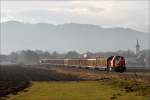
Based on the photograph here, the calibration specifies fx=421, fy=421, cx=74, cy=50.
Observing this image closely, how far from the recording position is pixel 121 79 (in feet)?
222

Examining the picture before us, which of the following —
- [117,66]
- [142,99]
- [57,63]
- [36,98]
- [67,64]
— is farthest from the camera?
[57,63]

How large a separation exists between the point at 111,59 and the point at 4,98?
47332 mm

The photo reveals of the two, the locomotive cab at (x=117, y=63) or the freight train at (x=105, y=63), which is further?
the freight train at (x=105, y=63)

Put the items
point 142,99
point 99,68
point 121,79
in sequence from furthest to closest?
point 99,68
point 121,79
point 142,99

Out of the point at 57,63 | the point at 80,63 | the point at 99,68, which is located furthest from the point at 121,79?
the point at 57,63

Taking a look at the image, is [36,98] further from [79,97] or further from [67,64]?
[67,64]

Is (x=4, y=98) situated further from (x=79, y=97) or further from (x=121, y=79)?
(x=121, y=79)

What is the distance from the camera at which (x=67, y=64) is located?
538 feet

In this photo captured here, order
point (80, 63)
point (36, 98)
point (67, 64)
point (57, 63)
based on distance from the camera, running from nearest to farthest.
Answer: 1. point (36, 98)
2. point (80, 63)
3. point (67, 64)
4. point (57, 63)

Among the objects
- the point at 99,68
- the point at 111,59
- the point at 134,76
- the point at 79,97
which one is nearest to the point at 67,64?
the point at 99,68

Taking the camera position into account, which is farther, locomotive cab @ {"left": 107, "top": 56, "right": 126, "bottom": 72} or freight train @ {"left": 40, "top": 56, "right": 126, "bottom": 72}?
freight train @ {"left": 40, "top": 56, "right": 126, "bottom": 72}

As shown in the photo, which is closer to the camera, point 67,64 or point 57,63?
point 67,64

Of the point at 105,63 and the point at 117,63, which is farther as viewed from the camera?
the point at 105,63

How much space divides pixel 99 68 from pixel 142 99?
65.8 m
